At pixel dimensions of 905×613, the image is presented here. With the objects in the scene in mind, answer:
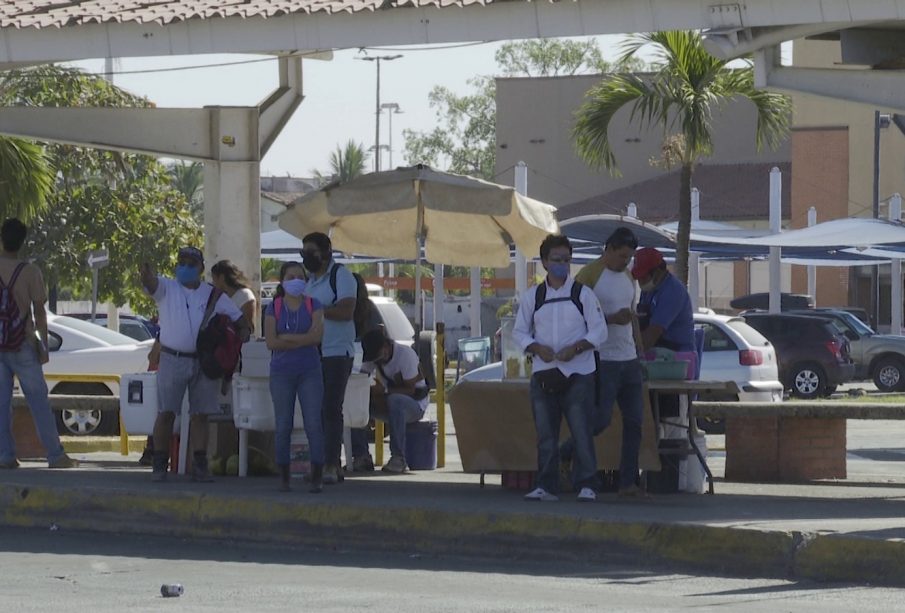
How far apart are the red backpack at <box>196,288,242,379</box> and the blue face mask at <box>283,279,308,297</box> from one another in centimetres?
78

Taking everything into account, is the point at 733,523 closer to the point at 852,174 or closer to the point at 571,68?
the point at 852,174

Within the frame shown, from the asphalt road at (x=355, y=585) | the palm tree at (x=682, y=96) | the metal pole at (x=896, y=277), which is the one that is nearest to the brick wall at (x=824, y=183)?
the metal pole at (x=896, y=277)

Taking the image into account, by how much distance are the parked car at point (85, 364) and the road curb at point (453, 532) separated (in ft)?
26.5

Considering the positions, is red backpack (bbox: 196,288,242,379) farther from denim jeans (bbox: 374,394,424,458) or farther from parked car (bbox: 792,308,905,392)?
parked car (bbox: 792,308,905,392)

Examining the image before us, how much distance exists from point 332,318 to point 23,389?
2.92 meters

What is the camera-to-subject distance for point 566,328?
1094 centimetres

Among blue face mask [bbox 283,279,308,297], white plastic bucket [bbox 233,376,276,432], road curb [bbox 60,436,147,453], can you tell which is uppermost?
blue face mask [bbox 283,279,308,297]

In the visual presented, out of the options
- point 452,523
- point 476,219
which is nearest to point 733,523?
point 452,523

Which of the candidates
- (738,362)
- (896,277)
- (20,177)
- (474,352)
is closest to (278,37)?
(20,177)

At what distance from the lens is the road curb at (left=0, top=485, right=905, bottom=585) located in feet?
30.1

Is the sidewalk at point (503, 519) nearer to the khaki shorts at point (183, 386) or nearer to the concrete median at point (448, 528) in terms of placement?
the concrete median at point (448, 528)

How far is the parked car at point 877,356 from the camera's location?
3275cm

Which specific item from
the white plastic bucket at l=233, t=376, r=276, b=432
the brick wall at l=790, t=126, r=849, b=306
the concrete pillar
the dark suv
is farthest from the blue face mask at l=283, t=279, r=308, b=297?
the brick wall at l=790, t=126, r=849, b=306

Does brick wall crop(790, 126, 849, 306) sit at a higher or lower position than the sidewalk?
higher
